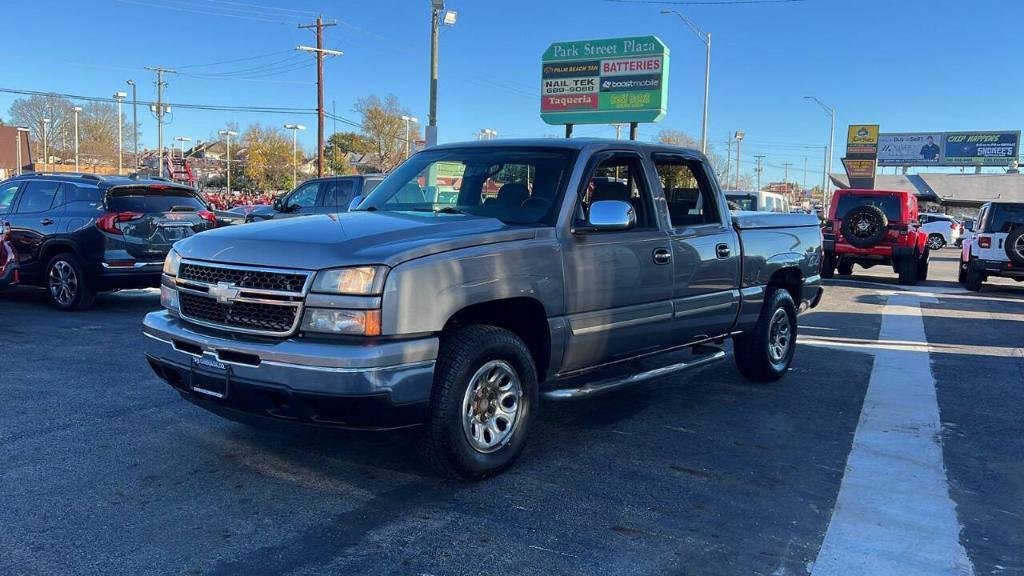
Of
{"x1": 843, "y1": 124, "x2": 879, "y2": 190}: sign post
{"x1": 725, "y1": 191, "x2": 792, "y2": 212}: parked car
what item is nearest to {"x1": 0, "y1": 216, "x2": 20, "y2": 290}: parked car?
{"x1": 725, "y1": 191, "x2": 792, "y2": 212}: parked car

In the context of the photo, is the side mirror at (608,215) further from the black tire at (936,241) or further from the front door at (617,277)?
the black tire at (936,241)

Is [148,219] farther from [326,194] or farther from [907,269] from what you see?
[907,269]

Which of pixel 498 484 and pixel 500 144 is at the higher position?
pixel 500 144

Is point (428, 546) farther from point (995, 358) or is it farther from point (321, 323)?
point (995, 358)

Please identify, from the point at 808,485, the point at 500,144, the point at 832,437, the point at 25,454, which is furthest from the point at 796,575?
the point at 25,454

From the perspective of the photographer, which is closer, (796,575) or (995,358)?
Answer: (796,575)

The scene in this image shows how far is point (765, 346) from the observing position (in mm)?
6801

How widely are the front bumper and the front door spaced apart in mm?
1158

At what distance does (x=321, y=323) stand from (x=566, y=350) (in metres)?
1.51

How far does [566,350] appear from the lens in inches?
185

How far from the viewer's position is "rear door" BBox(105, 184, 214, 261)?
988 cm

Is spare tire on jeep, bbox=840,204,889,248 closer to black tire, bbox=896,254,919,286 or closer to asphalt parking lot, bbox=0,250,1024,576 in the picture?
black tire, bbox=896,254,919,286

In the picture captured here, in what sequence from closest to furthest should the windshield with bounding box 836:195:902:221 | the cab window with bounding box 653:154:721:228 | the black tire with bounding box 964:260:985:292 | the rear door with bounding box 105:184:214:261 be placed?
the cab window with bounding box 653:154:721:228 → the rear door with bounding box 105:184:214:261 → the black tire with bounding box 964:260:985:292 → the windshield with bounding box 836:195:902:221

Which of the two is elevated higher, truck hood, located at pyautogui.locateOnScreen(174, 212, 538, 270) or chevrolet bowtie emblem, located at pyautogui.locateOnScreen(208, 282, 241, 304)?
truck hood, located at pyautogui.locateOnScreen(174, 212, 538, 270)
